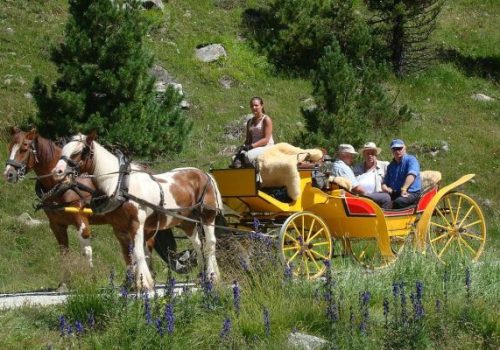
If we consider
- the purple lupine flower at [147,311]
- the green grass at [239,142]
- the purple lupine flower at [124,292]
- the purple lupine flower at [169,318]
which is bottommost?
the green grass at [239,142]

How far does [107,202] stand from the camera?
34.0 ft

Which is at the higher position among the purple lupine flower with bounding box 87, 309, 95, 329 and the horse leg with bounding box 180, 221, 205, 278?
the purple lupine flower with bounding box 87, 309, 95, 329

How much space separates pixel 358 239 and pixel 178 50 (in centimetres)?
2137

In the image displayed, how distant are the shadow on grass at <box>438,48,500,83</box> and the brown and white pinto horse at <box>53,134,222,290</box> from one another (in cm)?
2673

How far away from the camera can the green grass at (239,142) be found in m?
7.88

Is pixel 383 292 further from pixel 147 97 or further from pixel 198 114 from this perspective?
pixel 198 114

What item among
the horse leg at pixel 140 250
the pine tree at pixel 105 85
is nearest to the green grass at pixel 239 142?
the horse leg at pixel 140 250

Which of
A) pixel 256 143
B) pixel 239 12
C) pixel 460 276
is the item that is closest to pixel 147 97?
pixel 256 143

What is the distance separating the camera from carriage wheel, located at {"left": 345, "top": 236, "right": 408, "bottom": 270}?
35.4 feet

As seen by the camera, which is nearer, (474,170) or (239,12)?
(474,170)

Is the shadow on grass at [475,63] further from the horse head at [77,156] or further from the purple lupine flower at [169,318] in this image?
the purple lupine flower at [169,318]

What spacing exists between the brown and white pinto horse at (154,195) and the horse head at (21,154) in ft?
4.12

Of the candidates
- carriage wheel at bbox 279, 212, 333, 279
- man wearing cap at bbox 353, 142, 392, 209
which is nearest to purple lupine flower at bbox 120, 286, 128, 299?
carriage wheel at bbox 279, 212, 333, 279

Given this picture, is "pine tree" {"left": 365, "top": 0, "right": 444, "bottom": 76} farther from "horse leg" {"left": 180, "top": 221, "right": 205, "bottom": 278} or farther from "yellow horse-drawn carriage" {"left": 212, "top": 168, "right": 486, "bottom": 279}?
"horse leg" {"left": 180, "top": 221, "right": 205, "bottom": 278}
